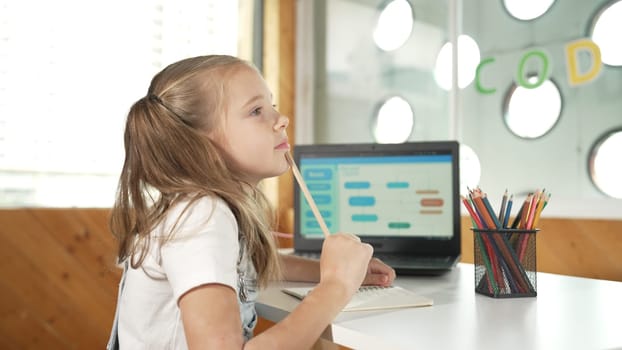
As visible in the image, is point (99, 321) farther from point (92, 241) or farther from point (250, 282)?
point (250, 282)

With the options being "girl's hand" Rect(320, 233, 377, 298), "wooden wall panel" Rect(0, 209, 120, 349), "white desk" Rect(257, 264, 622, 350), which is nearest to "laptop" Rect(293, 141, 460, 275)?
"white desk" Rect(257, 264, 622, 350)

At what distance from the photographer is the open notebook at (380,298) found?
87 cm

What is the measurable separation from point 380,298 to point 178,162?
1.25 ft

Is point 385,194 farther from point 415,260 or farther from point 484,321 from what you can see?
point 484,321

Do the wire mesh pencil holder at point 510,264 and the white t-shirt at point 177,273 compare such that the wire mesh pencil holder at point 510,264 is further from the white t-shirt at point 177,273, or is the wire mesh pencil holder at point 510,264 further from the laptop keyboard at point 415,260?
the white t-shirt at point 177,273

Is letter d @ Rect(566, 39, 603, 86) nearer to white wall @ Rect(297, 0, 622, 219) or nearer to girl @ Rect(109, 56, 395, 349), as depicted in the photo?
white wall @ Rect(297, 0, 622, 219)

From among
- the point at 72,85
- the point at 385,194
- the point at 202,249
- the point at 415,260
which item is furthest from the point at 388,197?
the point at 72,85

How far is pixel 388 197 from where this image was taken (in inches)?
57.2

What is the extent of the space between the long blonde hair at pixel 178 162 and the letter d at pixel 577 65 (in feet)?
3.87

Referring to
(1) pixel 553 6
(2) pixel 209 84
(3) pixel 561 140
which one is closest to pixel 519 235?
(2) pixel 209 84

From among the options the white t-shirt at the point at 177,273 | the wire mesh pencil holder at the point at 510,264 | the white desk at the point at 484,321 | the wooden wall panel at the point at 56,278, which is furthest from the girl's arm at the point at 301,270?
the wooden wall panel at the point at 56,278

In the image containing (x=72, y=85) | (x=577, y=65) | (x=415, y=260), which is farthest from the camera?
(x=72, y=85)

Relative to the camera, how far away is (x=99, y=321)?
2201mm

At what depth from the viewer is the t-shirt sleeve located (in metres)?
0.75
